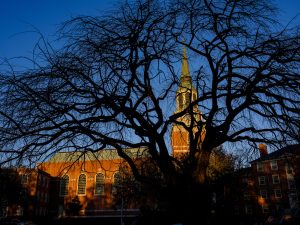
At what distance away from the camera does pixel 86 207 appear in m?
61.5

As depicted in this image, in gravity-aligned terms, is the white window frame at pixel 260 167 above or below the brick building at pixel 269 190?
above

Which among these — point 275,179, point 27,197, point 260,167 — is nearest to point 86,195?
point 27,197

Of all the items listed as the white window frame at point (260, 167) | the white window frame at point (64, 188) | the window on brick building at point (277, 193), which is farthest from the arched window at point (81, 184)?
the window on brick building at point (277, 193)

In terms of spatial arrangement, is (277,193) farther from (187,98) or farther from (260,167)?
(187,98)

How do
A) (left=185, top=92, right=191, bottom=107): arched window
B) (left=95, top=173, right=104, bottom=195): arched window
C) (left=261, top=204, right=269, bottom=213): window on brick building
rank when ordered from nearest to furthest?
(left=185, top=92, right=191, bottom=107): arched window < (left=261, top=204, right=269, bottom=213): window on brick building < (left=95, top=173, right=104, bottom=195): arched window

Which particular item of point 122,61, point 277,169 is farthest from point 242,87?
point 277,169

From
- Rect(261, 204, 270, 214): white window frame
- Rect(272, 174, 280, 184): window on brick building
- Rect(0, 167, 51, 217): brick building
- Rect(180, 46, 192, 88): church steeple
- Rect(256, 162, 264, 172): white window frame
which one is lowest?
Rect(261, 204, 270, 214): white window frame

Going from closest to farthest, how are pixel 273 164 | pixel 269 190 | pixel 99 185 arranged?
pixel 269 190, pixel 273 164, pixel 99 185

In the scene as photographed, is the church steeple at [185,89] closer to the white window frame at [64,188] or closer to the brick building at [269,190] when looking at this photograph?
the brick building at [269,190]

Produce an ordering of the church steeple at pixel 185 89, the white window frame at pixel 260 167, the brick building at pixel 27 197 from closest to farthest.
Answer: the church steeple at pixel 185 89 → the brick building at pixel 27 197 → the white window frame at pixel 260 167

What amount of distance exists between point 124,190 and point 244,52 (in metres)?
29.6

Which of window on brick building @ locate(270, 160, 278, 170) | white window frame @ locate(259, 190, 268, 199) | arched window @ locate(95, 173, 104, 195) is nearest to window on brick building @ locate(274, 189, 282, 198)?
white window frame @ locate(259, 190, 268, 199)

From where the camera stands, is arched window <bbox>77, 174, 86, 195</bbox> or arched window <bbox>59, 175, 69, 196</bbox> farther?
arched window <bbox>59, 175, 69, 196</bbox>

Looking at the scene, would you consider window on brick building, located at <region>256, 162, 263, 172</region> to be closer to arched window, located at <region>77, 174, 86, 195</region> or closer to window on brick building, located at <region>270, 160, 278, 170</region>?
window on brick building, located at <region>270, 160, 278, 170</region>
